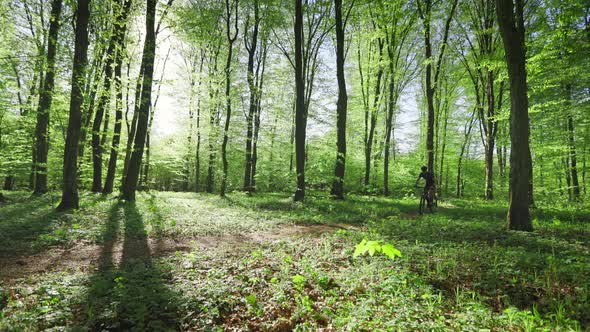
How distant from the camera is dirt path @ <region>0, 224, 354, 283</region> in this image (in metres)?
5.63

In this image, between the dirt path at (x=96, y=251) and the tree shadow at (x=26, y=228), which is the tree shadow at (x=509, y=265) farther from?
the tree shadow at (x=26, y=228)

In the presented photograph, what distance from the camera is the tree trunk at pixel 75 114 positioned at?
10.3 m

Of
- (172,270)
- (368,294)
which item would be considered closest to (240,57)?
(172,270)

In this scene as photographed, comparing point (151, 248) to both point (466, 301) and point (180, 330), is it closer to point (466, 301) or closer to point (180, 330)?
point (180, 330)

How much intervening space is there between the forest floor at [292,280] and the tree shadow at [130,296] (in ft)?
0.06

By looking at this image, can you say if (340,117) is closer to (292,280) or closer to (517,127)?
(517,127)

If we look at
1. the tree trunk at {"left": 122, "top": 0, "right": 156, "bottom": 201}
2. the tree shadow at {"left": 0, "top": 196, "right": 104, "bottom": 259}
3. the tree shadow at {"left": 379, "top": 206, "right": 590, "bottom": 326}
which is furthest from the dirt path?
the tree trunk at {"left": 122, "top": 0, "right": 156, "bottom": 201}

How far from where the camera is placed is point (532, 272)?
4.43 m

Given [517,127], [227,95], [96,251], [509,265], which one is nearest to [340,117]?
[227,95]

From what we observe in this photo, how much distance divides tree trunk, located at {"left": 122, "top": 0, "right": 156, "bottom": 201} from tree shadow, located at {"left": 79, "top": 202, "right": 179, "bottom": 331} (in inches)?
298

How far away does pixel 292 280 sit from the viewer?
4672 mm

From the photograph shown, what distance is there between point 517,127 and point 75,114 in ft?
48.9

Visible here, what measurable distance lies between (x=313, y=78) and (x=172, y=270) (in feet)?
75.3

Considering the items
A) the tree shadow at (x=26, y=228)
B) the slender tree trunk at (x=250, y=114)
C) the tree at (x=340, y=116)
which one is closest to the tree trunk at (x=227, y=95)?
the slender tree trunk at (x=250, y=114)
